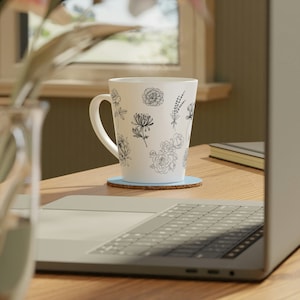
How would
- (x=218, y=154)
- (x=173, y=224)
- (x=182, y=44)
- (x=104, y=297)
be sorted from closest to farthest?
(x=104, y=297) → (x=173, y=224) → (x=218, y=154) → (x=182, y=44)

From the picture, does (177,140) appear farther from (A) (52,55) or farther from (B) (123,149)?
(A) (52,55)

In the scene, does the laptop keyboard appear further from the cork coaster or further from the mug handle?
the mug handle

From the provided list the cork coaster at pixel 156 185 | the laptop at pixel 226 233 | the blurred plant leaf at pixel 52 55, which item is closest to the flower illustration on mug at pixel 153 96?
the cork coaster at pixel 156 185

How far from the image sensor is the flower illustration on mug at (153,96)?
1.01m

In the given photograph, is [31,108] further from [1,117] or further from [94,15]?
[94,15]

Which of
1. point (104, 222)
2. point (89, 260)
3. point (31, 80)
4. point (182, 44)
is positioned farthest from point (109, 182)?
point (182, 44)

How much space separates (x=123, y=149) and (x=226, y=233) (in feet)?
1.09

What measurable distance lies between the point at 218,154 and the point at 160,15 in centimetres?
162

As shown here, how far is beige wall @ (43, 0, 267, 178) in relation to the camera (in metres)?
2.63

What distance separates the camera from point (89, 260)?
67 centimetres

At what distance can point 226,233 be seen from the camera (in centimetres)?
75

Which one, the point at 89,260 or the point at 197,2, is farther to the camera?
the point at 89,260

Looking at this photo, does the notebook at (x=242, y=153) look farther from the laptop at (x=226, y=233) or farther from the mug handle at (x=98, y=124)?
the laptop at (x=226, y=233)

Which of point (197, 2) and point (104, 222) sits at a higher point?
point (197, 2)
